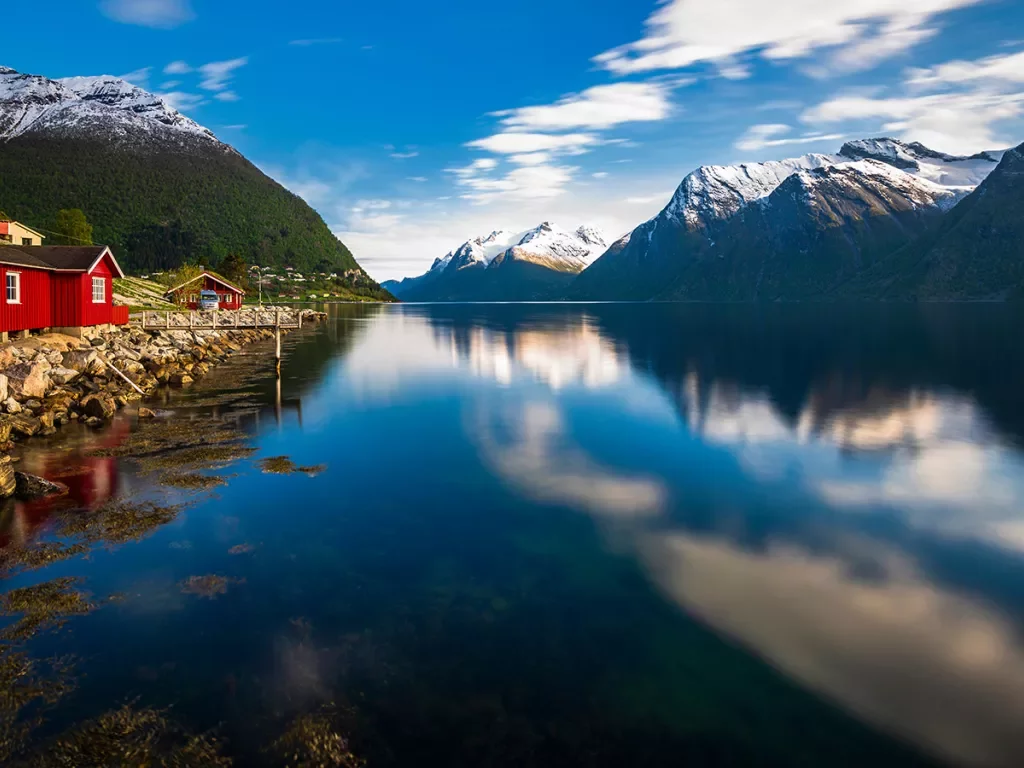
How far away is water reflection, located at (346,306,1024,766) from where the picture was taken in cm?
1166

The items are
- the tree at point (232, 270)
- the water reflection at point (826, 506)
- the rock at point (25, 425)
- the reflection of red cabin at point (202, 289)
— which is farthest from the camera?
the tree at point (232, 270)

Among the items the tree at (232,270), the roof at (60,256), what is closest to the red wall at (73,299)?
the roof at (60,256)

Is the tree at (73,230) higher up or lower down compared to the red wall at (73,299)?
higher up

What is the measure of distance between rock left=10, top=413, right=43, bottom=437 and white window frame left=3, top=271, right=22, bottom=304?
1461 cm

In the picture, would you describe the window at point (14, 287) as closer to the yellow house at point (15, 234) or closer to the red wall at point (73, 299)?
the red wall at point (73, 299)

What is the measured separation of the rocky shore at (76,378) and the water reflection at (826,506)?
12.6 meters

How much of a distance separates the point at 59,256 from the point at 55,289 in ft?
8.22

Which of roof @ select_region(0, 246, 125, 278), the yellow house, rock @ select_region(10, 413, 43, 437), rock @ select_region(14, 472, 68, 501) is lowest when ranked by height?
rock @ select_region(14, 472, 68, 501)

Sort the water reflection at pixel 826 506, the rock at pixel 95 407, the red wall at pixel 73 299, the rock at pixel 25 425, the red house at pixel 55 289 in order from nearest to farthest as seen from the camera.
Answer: the water reflection at pixel 826 506 → the rock at pixel 25 425 → the rock at pixel 95 407 → the red house at pixel 55 289 → the red wall at pixel 73 299

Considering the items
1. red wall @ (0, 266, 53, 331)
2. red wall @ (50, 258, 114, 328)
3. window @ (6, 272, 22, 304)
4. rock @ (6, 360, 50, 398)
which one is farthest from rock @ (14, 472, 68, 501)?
red wall @ (50, 258, 114, 328)

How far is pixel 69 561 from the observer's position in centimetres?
1526

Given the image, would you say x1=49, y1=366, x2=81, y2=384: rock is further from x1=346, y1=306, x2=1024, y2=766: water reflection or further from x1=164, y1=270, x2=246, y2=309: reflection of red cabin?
x1=164, y1=270, x2=246, y2=309: reflection of red cabin

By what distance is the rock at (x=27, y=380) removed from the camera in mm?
28878

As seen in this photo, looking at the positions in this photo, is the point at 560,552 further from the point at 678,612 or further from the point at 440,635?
the point at 440,635
